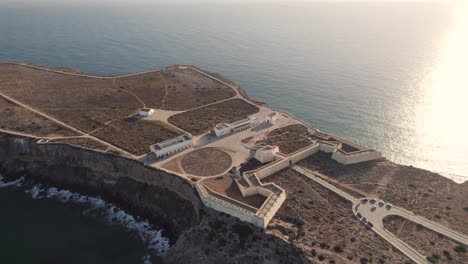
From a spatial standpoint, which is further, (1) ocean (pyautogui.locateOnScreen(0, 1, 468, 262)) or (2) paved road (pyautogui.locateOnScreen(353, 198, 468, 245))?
(1) ocean (pyautogui.locateOnScreen(0, 1, 468, 262))

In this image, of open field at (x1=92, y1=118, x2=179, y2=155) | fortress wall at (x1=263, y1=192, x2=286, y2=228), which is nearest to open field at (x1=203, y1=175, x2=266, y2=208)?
fortress wall at (x1=263, y1=192, x2=286, y2=228)

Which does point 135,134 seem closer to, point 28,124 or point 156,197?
point 156,197

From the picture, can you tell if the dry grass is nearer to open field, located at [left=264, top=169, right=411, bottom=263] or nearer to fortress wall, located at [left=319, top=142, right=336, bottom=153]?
open field, located at [left=264, top=169, right=411, bottom=263]

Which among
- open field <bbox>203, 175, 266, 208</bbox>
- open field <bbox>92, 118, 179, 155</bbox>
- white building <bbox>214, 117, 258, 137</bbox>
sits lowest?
open field <bbox>92, 118, 179, 155</bbox>

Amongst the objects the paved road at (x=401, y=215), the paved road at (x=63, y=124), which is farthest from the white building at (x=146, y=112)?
the paved road at (x=401, y=215)

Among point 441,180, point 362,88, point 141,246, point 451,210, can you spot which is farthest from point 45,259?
point 362,88

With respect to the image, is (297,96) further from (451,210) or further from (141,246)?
(141,246)

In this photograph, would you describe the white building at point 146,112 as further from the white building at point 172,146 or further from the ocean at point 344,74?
the ocean at point 344,74
